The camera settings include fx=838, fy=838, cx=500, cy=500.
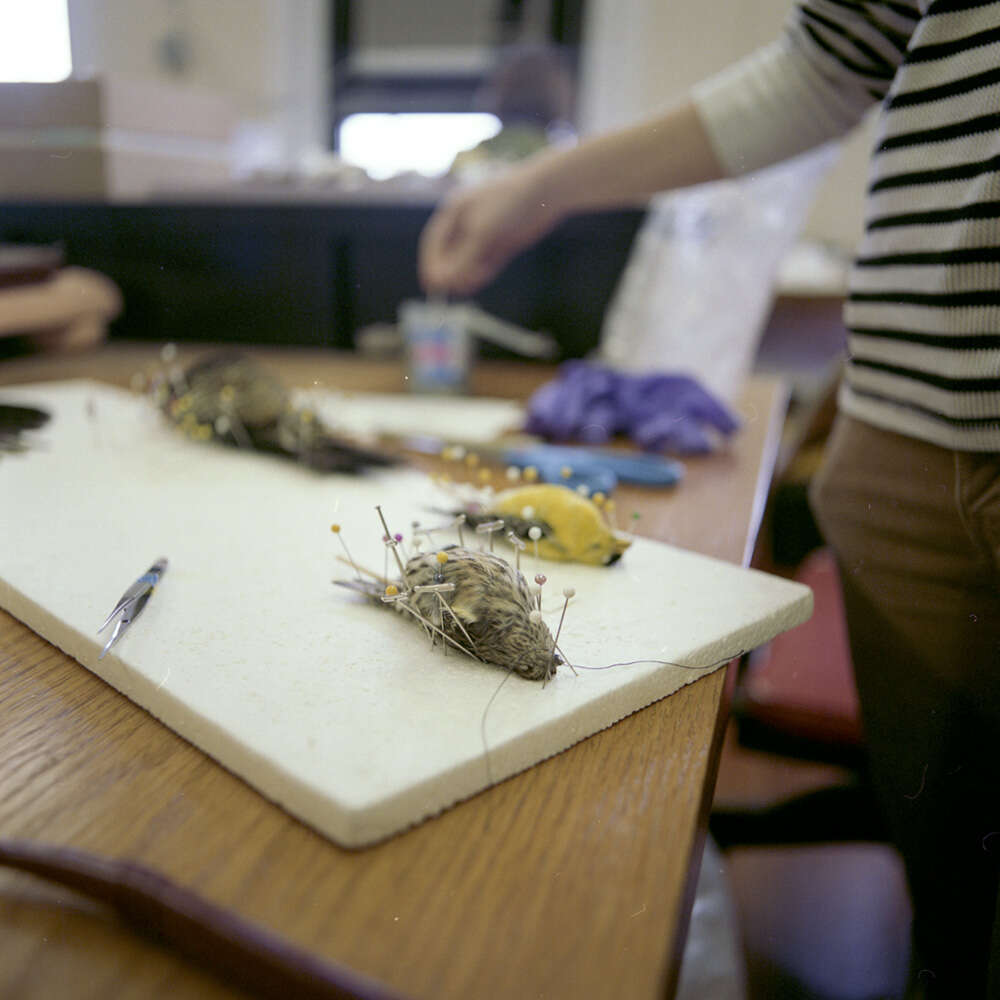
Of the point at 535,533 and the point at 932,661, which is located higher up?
the point at 535,533

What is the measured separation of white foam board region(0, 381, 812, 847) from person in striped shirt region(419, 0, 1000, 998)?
0.53ft

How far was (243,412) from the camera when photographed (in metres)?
0.89

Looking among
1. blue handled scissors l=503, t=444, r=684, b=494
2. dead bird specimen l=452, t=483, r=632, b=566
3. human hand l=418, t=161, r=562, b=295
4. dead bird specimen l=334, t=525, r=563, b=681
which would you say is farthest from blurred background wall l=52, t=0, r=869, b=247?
dead bird specimen l=334, t=525, r=563, b=681

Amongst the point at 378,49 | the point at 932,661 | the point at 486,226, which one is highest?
Answer: the point at 378,49

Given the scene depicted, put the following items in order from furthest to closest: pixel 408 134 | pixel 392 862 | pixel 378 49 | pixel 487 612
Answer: pixel 378 49 < pixel 408 134 < pixel 487 612 < pixel 392 862

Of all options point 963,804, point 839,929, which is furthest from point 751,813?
point 963,804

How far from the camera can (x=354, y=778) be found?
0.34 meters

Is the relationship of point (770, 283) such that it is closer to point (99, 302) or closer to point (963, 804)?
point (963, 804)

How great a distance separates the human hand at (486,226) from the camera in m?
0.96

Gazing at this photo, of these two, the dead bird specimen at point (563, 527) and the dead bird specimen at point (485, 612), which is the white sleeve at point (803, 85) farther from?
the dead bird specimen at point (485, 612)

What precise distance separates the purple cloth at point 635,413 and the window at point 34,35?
27.0 inches

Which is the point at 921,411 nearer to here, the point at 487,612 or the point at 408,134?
the point at 487,612

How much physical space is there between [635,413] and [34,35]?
0.79m

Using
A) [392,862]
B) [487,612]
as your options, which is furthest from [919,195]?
[392,862]
